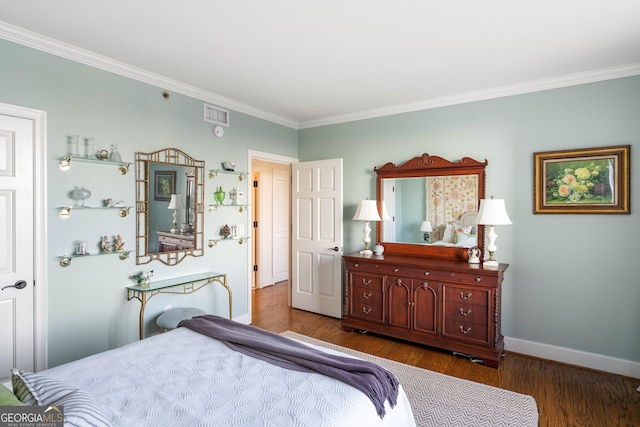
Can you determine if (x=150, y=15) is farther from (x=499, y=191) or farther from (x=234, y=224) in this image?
(x=499, y=191)

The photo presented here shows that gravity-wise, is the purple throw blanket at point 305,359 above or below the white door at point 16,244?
below

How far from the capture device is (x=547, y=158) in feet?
10.5

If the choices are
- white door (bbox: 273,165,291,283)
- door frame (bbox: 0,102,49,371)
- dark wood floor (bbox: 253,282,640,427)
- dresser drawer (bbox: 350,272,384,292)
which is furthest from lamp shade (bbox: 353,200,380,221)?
door frame (bbox: 0,102,49,371)

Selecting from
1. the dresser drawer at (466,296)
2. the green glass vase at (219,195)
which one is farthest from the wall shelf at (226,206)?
the dresser drawer at (466,296)

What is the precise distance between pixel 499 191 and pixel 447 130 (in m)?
0.85

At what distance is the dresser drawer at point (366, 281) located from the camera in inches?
146

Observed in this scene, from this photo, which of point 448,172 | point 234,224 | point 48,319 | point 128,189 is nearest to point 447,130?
point 448,172

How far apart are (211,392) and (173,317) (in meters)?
1.66

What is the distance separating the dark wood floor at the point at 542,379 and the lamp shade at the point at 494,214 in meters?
1.30

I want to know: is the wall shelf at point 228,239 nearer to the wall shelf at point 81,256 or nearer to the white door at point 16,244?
the wall shelf at point 81,256

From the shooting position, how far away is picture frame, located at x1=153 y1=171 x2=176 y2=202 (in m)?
3.21

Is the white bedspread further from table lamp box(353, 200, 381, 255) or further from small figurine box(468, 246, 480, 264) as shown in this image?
table lamp box(353, 200, 381, 255)

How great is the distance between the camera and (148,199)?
3146mm

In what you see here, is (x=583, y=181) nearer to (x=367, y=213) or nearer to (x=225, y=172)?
(x=367, y=213)
